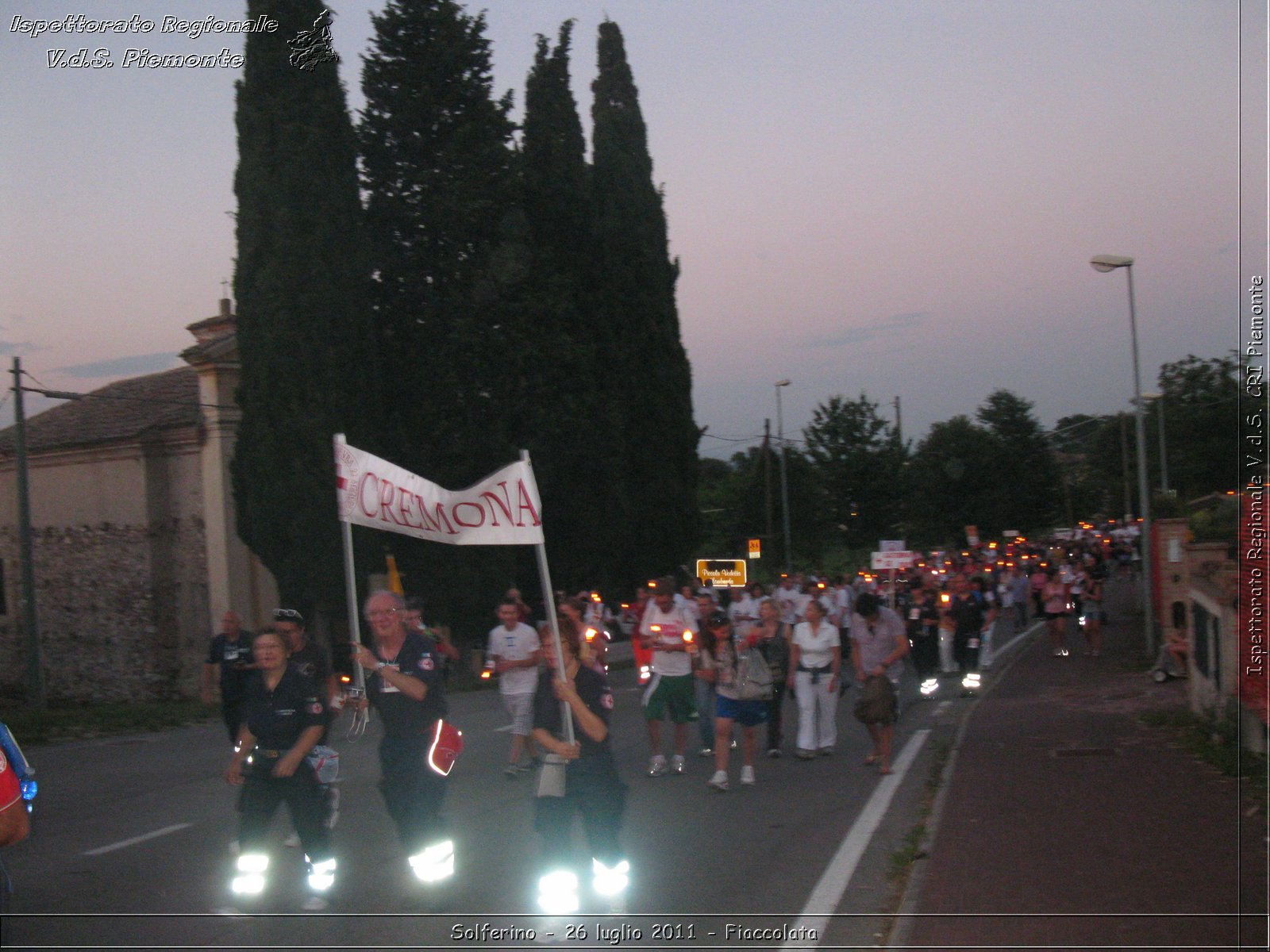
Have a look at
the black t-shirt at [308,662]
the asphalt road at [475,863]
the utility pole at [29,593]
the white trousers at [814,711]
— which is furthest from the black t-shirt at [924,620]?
the utility pole at [29,593]

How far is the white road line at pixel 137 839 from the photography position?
9109mm

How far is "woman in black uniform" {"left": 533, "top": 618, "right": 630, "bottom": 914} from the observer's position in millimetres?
6148

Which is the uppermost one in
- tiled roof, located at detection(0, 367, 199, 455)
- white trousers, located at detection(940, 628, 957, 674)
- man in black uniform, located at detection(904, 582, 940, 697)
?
tiled roof, located at detection(0, 367, 199, 455)

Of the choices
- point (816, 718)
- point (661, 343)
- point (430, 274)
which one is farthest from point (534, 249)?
point (816, 718)

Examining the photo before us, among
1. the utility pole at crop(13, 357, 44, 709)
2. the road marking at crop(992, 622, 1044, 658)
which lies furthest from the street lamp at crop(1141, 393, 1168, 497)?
the utility pole at crop(13, 357, 44, 709)

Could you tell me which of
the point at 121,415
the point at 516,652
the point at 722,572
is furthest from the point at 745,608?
the point at 722,572

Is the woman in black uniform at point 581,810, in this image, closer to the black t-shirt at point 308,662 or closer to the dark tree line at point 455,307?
the black t-shirt at point 308,662

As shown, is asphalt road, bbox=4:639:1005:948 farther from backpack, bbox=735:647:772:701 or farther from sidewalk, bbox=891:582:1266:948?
backpack, bbox=735:647:772:701

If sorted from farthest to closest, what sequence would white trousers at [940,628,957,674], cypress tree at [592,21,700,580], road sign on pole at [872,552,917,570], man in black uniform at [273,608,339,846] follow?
cypress tree at [592,21,700,580] → road sign on pole at [872,552,917,570] → white trousers at [940,628,957,674] → man in black uniform at [273,608,339,846]

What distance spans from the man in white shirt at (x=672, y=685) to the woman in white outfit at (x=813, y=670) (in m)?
1.12

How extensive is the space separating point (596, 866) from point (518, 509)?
2328 millimetres

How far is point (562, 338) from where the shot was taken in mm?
29016

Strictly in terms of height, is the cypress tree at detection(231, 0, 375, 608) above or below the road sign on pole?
above

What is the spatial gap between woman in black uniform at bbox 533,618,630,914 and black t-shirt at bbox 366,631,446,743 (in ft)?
2.40
